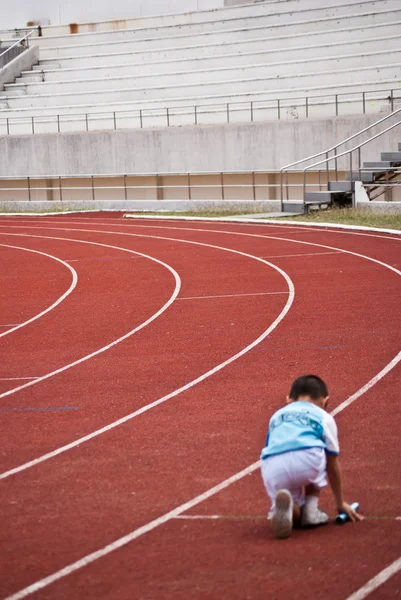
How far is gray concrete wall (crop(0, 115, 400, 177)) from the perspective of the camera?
30672mm

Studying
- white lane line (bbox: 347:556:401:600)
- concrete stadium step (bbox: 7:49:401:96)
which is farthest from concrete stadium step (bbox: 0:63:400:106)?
white lane line (bbox: 347:556:401:600)

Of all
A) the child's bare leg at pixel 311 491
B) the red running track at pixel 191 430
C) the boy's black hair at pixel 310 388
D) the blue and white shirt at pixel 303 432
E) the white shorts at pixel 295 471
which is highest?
the boy's black hair at pixel 310 388

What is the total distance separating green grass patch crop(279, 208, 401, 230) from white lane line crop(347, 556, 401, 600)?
56.5ft

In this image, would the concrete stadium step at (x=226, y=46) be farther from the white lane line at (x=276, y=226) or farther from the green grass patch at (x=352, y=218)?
the white lane line at (x=276, y=226)

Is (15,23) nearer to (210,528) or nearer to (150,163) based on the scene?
(150,163)

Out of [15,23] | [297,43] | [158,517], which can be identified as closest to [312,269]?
[158,517]

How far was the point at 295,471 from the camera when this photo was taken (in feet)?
17.6

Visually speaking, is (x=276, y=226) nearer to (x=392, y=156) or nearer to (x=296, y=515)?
(x=392, y=156)

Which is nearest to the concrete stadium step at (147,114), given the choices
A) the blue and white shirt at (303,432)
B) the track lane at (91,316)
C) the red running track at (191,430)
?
the track lane at (91,316)

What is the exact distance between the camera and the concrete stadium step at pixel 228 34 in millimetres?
35594

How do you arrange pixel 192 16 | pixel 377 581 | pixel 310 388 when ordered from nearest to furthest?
pixel 377 581
pixel 310 388
pixel 192 16

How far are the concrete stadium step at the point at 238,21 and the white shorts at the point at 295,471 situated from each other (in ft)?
105

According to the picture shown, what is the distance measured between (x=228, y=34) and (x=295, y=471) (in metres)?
35.3

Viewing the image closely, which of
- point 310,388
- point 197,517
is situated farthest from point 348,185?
point 197,517
